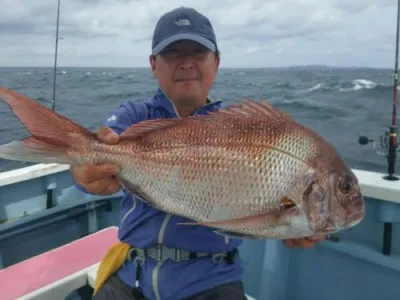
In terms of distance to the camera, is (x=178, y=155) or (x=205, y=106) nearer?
(x=178, y=155)

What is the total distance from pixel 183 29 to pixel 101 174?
3.11ft

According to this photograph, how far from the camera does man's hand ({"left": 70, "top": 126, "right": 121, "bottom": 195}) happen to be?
176cm

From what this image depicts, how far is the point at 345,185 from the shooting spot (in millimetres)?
1605

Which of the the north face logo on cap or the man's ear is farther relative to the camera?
the man's ear

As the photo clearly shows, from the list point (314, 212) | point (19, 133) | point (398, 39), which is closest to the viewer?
point (314, 212)

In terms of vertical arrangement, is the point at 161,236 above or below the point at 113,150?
below

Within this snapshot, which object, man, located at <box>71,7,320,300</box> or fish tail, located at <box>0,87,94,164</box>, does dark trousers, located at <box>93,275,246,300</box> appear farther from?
fish tail, located at <box>0,87,94,164</box>

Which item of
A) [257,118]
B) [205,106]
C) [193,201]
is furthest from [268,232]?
[205,106]

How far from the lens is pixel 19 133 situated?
13617mm

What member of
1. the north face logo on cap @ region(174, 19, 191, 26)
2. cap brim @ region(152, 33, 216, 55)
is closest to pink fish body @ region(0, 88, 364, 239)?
cap brim @ region(152, 33, 216, 55)

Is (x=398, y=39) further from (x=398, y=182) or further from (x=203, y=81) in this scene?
(x=203, y=81)

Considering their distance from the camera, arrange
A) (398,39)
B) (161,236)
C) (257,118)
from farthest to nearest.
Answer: (398,39) → (161,236) → (257,118)

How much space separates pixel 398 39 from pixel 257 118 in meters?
2.50

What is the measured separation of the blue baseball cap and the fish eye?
1.07m
